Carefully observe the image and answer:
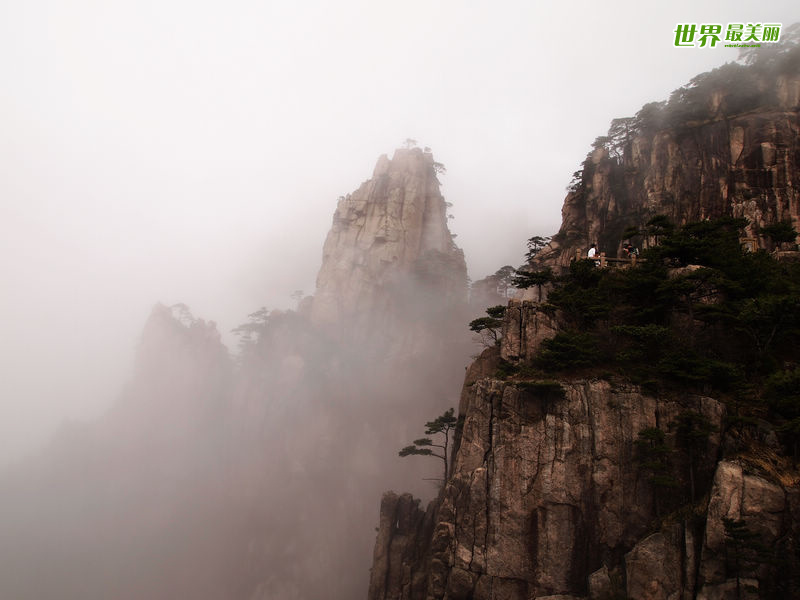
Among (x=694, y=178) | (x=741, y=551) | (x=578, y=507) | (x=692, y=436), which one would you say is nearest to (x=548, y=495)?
(x=578, y=507)

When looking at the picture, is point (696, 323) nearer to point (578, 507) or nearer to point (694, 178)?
point (578, 507)

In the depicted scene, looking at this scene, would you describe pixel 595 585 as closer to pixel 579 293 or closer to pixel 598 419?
pixel 598 419

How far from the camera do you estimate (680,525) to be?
18953mm

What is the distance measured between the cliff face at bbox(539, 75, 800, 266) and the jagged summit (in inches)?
845


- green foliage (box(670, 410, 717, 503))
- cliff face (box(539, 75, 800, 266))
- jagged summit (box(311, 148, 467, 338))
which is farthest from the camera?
jagged summit (box(311, 148, 467, 338))

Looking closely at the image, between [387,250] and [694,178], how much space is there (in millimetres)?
37275

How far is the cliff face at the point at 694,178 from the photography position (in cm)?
3572

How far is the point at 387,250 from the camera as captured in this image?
212ft

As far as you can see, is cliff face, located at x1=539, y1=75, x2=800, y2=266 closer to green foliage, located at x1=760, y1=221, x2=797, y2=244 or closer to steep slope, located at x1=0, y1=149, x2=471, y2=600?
green foliage, located at x1=760, y1=221, x2=797, y2=244

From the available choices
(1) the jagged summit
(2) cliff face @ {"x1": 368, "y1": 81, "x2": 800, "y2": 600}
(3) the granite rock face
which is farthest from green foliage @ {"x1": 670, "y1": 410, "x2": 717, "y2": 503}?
(1) the jagged summit

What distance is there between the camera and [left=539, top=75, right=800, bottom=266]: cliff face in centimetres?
3572

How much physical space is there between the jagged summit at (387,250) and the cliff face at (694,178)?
21.5 metres

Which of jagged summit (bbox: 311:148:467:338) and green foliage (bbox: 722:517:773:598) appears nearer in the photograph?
green foliage (bbox: 722:517:773:598)

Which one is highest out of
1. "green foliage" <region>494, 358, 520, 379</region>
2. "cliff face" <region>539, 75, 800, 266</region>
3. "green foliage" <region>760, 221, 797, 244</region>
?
"cliff face" <region>539, 75, 800, 266</region>
